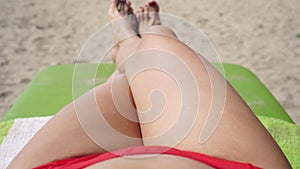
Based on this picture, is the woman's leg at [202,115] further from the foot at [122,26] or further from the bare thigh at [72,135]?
the foot at [122,26]

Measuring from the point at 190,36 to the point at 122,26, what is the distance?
1.36 meters

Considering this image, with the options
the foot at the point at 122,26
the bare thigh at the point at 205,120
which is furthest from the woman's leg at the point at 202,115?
the foot at the point at 122,26

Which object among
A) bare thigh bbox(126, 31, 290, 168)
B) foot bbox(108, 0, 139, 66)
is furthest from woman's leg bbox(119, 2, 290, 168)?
foot bbox(108, 0, 139, 66)

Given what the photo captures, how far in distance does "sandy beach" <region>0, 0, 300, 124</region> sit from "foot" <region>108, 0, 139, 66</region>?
2.62 feet

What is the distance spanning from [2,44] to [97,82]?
1.43 m

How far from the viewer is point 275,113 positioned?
4.42ft

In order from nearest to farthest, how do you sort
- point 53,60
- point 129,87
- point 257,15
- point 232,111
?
point 232,111
point 129,87
point 53,60
point 257,15

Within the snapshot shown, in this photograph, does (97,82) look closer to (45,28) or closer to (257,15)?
(45,28)

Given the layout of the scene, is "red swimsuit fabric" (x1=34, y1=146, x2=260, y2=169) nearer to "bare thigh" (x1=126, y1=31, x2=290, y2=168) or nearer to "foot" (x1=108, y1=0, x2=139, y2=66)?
"bare thigh" (x1=126, y1=31, x2=290, y2=168)

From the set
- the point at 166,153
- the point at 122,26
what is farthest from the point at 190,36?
the point at 166,153

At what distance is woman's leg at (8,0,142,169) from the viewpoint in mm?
795

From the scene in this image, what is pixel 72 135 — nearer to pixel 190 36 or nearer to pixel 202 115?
pixel 202 115

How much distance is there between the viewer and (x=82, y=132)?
0.84 meters

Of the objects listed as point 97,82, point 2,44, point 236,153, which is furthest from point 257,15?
point 236,153
